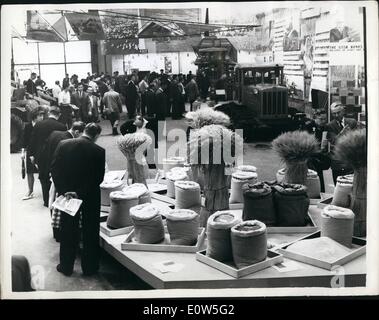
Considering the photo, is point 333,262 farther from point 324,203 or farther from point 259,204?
point 324,203

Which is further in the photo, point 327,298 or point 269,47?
point 269,47

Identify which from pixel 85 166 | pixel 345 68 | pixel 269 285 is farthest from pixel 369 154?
pixel 85 166

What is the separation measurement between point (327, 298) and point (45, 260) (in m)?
1.39

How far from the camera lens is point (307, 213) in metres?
2.70

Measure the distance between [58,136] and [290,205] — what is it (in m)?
1.29

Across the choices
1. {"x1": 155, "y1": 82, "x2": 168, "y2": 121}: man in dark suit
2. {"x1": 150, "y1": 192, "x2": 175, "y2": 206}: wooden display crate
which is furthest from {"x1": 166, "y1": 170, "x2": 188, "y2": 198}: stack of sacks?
{"x1": 155, "y1": 82, "x2": 168, "y2": 121}: man in dark suit

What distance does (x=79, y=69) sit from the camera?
8.55 ft

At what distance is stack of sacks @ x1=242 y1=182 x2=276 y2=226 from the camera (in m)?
2.53

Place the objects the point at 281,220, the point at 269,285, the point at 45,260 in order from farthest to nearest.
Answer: the point at 281,220
the point at 45,260
the point at 269,285

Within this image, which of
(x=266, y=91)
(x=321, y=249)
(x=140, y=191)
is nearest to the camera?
(x=321, y=249)

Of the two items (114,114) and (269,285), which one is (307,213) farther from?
(114,114)

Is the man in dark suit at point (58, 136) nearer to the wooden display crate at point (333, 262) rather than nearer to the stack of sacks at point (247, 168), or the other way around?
the stack of sacks at point (247, 168)

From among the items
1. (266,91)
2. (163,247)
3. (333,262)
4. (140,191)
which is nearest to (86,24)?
(140,191)

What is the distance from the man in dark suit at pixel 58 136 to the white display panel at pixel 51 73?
0.25 m
